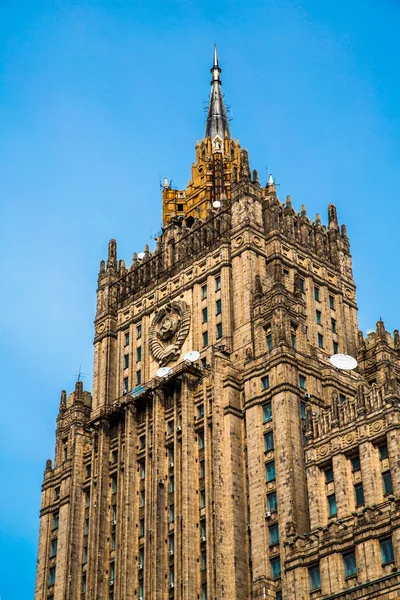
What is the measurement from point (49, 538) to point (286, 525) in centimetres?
3334

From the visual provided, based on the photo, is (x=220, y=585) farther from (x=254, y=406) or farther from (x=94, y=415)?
(x=94, y=415)

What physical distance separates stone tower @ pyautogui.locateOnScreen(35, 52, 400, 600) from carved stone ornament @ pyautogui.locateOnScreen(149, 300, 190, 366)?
16cm

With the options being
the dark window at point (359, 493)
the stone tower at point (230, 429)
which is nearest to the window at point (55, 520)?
the stone tower at point (230, 429)

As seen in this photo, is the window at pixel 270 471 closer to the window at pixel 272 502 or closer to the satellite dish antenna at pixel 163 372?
the window at pixel 272 502

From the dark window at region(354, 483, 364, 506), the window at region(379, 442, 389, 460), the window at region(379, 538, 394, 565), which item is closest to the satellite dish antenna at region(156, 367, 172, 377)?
the dark window at region(354, 483, 364, 506)

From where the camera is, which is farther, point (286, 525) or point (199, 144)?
point (199, 144)

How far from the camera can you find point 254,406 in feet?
335

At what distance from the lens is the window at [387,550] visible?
80.8 m

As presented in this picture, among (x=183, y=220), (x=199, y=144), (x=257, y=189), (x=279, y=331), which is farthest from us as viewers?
(x=199, y=144)

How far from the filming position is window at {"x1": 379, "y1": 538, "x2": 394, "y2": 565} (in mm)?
80812

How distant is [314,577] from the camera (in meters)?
85.9

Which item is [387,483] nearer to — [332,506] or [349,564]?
[332,506]

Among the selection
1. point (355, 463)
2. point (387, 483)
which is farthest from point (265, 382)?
point (387, 483)

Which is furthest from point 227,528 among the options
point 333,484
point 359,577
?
point 359,577
